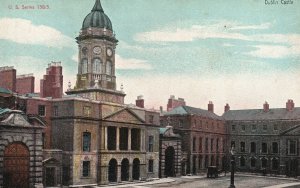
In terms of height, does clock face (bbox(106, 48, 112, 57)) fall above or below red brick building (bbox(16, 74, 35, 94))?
above

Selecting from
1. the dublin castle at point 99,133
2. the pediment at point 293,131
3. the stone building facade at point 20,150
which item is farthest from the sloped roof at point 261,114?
the stone building facade at point 20,150

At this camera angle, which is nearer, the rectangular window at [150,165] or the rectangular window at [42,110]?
the rectangular window at [42,110]

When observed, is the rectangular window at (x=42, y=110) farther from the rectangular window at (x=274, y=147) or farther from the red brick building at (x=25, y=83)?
the rectangular window at (x=274, y=147)

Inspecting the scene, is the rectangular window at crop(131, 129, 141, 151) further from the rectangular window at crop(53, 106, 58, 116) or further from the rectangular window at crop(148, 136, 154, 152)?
the rectangular window at crop(53, 106, 58, 116)

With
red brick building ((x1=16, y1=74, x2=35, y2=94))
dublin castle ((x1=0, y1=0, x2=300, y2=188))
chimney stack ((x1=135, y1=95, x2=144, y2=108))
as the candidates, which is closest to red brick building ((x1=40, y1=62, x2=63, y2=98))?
dublin castle ((x1=0, y1=0, x2=300, y2=188))

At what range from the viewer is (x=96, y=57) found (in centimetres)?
4997

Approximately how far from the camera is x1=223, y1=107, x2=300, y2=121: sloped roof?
2803 inches

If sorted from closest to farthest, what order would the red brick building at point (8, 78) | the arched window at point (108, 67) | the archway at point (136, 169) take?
the red brick building at point (8, 78), the archway at point (136, 169), the arched window at point (108, 67)

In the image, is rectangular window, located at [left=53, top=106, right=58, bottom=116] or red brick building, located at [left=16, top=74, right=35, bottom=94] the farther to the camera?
red brick building, located at [left=16, top=74, right=35, bottom=94]

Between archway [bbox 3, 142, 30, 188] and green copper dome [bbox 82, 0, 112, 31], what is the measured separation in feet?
62.8

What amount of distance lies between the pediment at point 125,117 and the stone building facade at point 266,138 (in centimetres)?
2830

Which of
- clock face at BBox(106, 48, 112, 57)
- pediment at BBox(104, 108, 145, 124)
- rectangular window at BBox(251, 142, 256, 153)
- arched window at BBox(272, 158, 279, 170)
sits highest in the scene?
clock face at BBox(106, 48, 112, 57)

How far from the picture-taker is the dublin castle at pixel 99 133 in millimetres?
36750

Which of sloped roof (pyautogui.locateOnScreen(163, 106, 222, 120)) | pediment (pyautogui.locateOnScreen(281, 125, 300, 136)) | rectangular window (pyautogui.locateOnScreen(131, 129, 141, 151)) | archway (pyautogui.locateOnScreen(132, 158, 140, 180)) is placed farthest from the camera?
pediment (pyautogui.locateOnScreen(281, 125, 300, 136))
